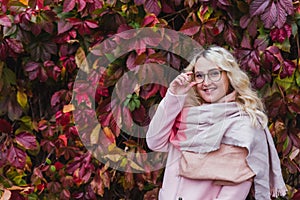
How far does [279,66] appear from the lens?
2385 mm

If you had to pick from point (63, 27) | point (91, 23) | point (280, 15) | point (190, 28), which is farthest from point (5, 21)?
point (280, 15)

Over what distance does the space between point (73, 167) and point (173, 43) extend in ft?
2.20

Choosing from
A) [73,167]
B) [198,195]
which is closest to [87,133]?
[73,167]

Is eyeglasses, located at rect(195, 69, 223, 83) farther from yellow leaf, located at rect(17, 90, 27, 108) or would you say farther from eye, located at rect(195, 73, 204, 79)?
yellow leaf, located at rect(17, 90, 27, 108)

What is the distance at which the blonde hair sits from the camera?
193 cm

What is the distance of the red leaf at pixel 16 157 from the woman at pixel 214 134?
748 mm

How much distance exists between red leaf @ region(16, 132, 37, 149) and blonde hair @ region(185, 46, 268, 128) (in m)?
0.83

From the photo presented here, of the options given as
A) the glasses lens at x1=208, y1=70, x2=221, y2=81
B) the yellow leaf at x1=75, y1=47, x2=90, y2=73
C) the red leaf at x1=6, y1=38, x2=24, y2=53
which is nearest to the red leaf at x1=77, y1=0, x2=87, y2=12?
the yellow leaf at x1=75, y1=47, x2=90, y2=73

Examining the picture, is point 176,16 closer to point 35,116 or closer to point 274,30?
point 274,30

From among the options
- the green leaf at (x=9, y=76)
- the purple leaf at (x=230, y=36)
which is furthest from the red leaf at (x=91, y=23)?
the purple leaf at (x=230, y=36)

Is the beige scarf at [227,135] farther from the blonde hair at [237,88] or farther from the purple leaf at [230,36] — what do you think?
the purple leaf at [230,36]

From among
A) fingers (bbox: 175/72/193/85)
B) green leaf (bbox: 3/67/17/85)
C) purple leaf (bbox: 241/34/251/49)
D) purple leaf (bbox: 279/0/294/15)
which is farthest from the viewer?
green leaf (bbox: 3/67/17/85)

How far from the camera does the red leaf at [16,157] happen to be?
2502mm

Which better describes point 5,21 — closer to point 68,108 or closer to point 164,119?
point 68,108
